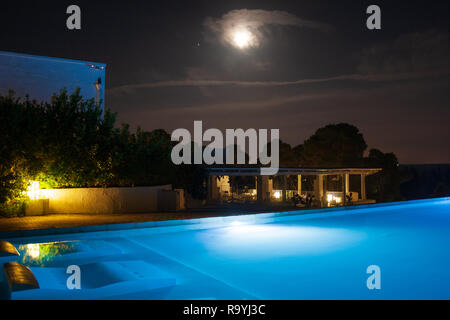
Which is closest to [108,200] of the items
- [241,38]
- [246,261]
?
[246,261]

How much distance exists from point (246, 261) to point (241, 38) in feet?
39.8

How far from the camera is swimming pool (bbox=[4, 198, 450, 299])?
14.5 feet

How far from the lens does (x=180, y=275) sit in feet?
17.0

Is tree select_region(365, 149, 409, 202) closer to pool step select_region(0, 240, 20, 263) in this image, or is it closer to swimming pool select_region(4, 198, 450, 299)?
swimming pool select_region(4, 198, 450, 299)

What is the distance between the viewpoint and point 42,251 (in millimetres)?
6559

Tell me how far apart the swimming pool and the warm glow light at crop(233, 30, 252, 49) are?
8.54 metres

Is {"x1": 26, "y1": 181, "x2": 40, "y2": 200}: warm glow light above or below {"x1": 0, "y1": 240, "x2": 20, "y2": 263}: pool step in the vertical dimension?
Answer: above

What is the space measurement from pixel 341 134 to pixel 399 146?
5.45m

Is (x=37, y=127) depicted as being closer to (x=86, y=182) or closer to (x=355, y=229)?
(x=86, y=182)

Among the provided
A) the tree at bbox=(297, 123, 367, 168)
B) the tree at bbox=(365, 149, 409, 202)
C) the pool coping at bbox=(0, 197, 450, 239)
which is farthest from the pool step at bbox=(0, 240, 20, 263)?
the tree at bbox=(365, 149, 409, 202)

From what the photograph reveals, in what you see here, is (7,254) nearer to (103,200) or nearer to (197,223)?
(197,223)

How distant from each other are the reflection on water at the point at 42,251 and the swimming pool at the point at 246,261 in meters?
0.02

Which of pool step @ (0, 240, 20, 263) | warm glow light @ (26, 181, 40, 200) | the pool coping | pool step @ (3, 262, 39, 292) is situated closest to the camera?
pool step @ (3, 262, 39, 292)

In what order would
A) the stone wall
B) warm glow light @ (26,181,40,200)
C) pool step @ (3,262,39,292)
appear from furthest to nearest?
the stone wall
warm glow light @ (26,181,40,200)
pool step @ (3,262,39,292)
